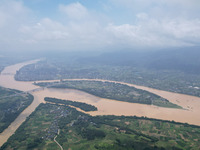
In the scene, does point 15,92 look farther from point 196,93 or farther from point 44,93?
point 196,93

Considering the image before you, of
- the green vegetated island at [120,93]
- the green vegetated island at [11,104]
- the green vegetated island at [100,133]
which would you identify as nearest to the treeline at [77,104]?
the green vegetated island at [100,133]

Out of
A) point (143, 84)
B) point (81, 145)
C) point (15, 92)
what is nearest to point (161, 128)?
point (81, 145)

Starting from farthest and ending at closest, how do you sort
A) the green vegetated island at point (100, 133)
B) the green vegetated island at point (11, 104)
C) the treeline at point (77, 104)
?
the treeline at point (77, 104)
the green vegetated island at point (11, 104)
the green vegetated island at point (100, 133)

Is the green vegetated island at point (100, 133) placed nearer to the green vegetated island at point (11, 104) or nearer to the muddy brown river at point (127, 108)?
the muddy brown river at point (127, 108)

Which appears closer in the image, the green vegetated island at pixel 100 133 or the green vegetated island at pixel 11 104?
the green vegetated island at pixel 100 133

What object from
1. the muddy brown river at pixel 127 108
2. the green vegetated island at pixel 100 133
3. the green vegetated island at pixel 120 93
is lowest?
the green vegetated island at pixel 100 133

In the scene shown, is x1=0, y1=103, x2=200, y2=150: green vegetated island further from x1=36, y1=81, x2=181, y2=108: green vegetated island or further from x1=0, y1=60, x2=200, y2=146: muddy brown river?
x1=36, y1=81, x2=181, y2=108: green vegetated island

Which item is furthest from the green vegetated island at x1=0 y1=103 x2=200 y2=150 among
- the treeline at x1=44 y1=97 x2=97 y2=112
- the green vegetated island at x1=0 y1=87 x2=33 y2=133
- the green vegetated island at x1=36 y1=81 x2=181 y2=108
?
the green vegetated island at x1=36 y1=81 x2=181 y2=108
